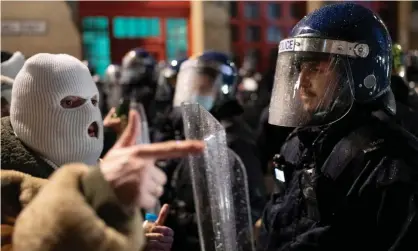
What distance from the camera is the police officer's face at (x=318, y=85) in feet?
6.65

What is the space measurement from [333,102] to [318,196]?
355mm

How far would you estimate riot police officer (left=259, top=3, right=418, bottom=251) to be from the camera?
1.81m

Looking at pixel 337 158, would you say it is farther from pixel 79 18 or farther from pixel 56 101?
pixel 79 18

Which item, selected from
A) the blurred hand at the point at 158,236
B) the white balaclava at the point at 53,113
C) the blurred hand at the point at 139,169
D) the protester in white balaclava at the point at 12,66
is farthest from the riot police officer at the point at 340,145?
the protester in white balaclava at the point at 12,66

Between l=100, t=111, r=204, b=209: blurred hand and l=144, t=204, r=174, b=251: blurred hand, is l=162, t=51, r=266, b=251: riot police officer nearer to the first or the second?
l=144, t=204, r=174, b=251: blurred hand

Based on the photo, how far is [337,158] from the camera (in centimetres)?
190

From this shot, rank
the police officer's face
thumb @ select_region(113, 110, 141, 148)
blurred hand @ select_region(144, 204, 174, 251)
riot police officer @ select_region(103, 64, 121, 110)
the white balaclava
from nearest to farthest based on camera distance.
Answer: thumb @ select_region(113, 110, 141, 148) → the white balaclava → blurred hand @ select_region(144, 204, 174, 251) → the police officer's face → riot police officer @ select_region(103, 64, 121, 110)

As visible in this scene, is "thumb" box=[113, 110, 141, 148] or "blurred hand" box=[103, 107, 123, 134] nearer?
"thumb" box=[113, 110, 141, 148]

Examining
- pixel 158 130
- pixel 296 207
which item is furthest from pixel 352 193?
pixel 158 130

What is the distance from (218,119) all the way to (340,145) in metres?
1.27

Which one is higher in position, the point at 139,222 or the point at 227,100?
the point at 139,222

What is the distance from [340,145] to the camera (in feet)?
6.33

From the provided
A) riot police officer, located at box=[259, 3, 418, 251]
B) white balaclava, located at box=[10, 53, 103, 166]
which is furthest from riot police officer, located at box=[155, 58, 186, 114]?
white balaclava, located at box=[10, 53, 103, 166]

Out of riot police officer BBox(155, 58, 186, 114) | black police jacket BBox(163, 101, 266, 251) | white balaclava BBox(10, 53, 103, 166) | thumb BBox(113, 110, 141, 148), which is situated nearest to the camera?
thumb BBox(113, 110, 141, 148)
